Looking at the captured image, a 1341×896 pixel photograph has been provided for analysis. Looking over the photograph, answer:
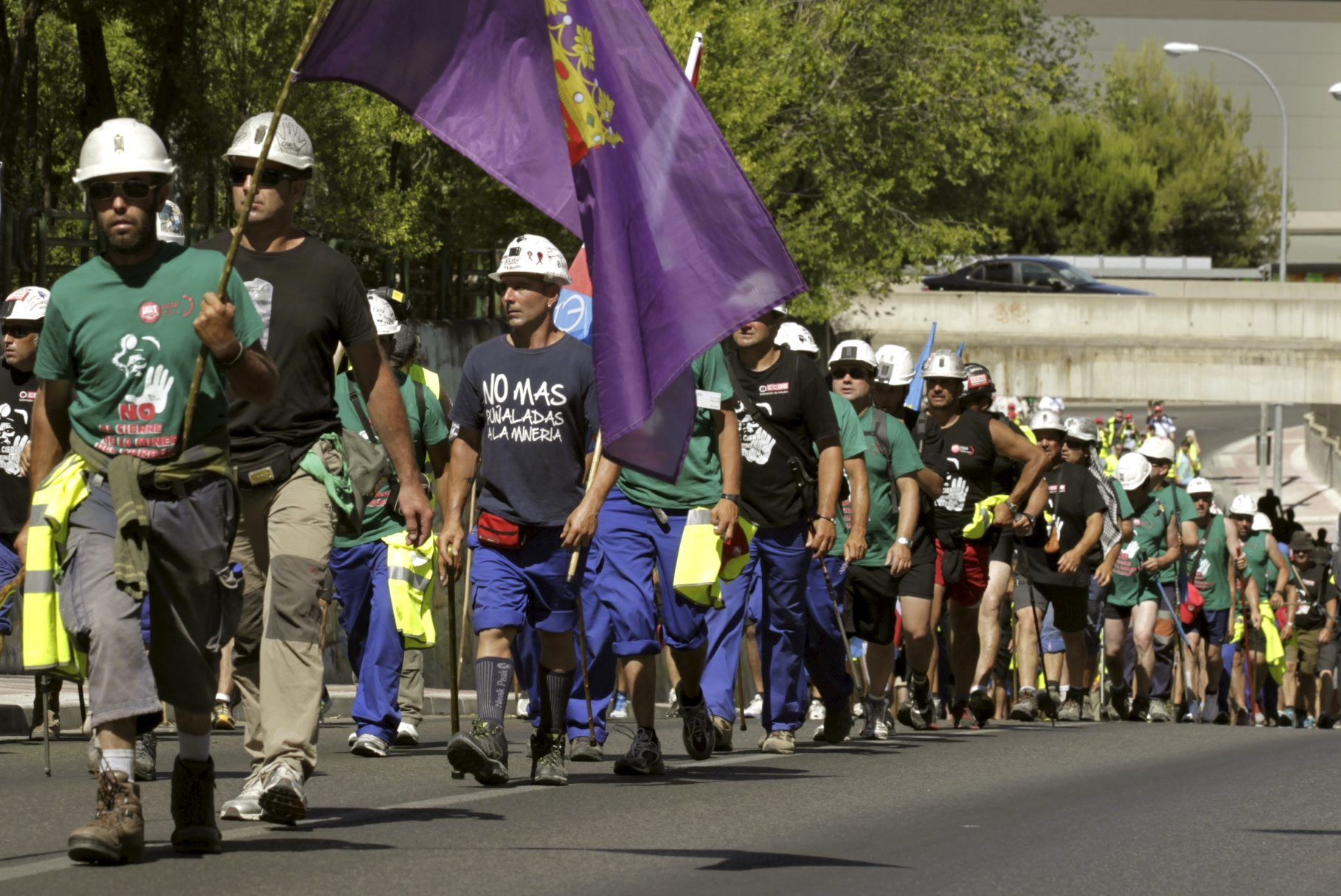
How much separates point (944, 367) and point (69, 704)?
5.31 meters

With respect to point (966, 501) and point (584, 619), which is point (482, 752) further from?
point (966, 501)

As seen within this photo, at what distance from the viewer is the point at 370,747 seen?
11477mm

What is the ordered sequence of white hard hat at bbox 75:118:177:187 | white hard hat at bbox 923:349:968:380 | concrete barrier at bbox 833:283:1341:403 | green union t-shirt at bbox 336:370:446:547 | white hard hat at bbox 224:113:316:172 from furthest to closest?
concrete barrier at bbox 833:283:1341:403
white hard hat at bbox 923:349:968:380
green union t-shirt at bbox 336:370:446:547
white hard hat at bbox 224:113:316:172
white hard hat at bbox 75:118:177:187

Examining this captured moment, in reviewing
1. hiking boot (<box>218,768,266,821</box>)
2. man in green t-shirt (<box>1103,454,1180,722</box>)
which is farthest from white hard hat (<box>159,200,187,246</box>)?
man in green t-shirt (<box>1103,454,1180,722</box>)

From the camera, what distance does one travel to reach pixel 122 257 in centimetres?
729

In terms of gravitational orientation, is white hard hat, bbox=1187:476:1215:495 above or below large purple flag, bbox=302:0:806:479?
below

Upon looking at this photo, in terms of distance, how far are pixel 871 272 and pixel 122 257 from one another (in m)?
33.1

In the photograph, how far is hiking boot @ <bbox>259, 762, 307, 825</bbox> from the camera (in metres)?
8.03

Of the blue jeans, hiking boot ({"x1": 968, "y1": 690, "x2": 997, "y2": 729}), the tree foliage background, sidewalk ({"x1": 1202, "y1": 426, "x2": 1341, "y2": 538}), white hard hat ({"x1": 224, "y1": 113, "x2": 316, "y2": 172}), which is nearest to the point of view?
white hard hat ({"x1": 224, "y1": 113, "x2": 316, "y2": 172})

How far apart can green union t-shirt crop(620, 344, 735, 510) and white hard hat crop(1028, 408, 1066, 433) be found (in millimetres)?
6984

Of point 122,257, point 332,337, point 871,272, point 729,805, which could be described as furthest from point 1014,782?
point 871,272

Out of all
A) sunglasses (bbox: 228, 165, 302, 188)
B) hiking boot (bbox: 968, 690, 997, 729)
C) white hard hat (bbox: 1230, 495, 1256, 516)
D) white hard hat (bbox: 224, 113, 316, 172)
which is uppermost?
white hard hat (bbox: 224, 113, 316, 172)

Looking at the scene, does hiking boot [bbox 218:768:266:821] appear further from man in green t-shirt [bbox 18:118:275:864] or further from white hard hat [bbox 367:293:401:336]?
white hard hat [bbox 367:293:401:336]

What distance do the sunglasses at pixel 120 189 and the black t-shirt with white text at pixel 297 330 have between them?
989 millimetres
